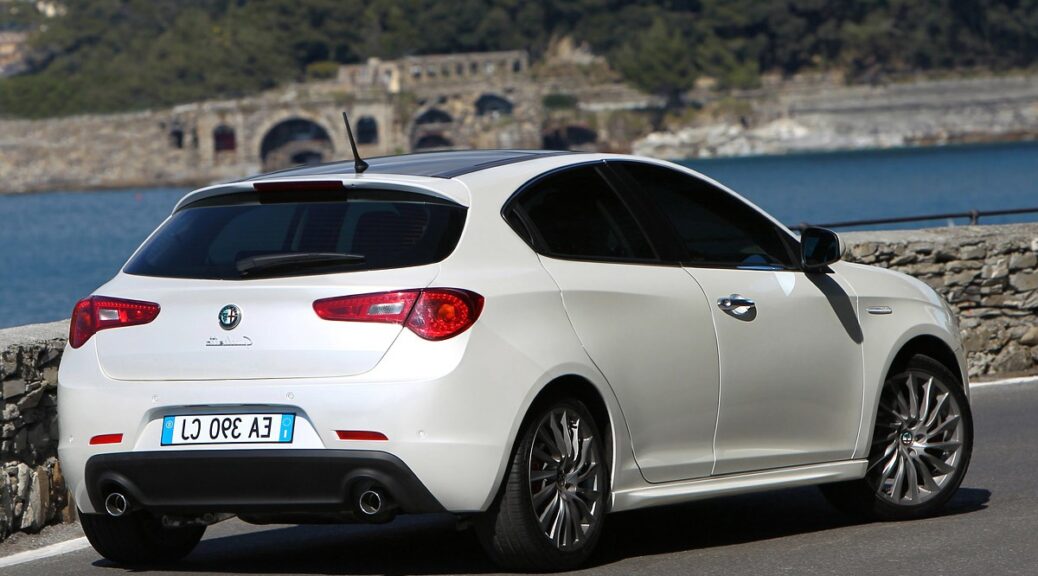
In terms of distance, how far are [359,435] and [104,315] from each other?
997 mm

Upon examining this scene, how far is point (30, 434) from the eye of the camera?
736 centimetres

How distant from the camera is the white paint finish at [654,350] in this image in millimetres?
5883

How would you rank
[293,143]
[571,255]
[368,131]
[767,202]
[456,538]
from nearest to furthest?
[571,255], [456,538], [767,202], [293,143], [368,131]

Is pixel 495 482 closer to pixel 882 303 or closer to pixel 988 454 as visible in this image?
pixel 882 303

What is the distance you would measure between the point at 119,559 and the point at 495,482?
1.47 meters

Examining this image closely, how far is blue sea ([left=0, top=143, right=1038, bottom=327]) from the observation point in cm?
6606

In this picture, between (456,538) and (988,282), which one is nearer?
(456,538)

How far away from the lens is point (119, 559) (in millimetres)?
6230

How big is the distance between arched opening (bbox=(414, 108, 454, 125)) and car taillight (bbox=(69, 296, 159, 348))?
15956 centimetres

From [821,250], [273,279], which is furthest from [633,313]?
[273,279]

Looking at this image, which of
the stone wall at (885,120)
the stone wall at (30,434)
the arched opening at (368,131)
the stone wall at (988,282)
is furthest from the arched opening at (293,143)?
the stone wall at (30,434)

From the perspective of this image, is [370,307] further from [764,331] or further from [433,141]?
[433,141]

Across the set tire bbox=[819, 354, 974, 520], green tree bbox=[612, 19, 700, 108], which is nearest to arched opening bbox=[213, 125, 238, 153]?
green tree bbox=[612, 19, 700, 108]

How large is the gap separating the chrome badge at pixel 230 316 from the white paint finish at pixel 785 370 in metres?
1.58
